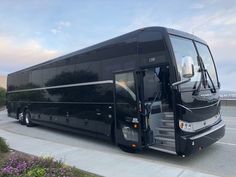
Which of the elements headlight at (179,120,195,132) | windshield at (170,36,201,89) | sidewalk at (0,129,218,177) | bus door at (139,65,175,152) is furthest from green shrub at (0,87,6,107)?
headlight at (179,120,195,132)

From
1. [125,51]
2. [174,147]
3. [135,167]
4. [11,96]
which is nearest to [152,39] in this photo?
[125,51]

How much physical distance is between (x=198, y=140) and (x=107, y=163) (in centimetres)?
230

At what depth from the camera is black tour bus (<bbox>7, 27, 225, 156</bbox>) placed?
7219mm

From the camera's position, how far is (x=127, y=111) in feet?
27.7

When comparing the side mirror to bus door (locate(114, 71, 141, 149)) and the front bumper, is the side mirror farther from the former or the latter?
bus door (locate(114, 71, 141, 149))

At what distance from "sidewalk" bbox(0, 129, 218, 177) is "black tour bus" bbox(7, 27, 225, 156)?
847 mm

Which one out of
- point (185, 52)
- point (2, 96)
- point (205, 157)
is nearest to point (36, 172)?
point (205, 157)

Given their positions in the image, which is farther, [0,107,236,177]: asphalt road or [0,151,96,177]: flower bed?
[0,107,236,177]: asphalt road

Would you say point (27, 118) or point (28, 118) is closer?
point (28, 118)

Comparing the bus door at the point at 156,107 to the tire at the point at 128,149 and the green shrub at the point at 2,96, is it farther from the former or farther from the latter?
the green shrub at the point at 2,96

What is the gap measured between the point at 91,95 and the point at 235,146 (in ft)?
16.2

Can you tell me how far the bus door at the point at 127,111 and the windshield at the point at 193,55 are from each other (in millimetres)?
1369

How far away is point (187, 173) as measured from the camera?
598 centimetres

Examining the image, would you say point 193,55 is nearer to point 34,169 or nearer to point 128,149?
point 128,149
